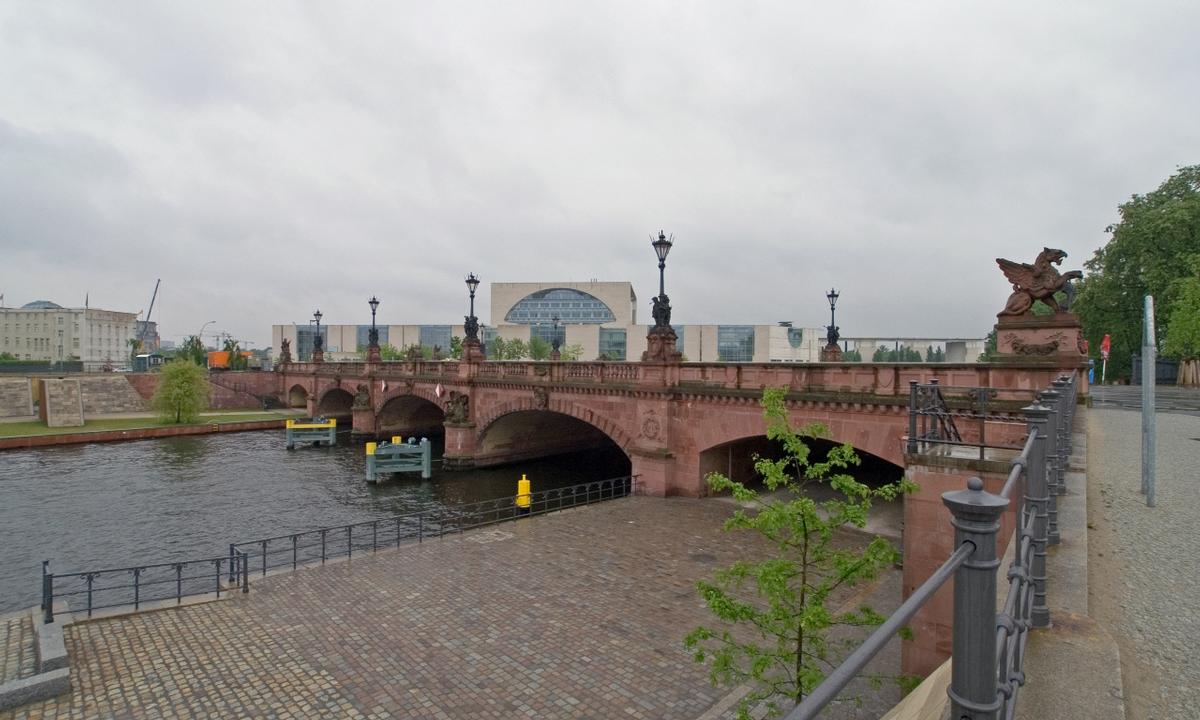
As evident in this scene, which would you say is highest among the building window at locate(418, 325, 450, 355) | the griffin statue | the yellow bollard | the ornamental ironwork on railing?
the building window at locate(418, 325, 450, 355)

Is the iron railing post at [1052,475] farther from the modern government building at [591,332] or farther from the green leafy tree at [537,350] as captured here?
the modern government building at [591,332]

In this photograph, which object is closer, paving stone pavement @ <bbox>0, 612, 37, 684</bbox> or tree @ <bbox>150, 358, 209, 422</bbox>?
paving stone pavement @ <bbox>0, 612, 37, 684</bbox>

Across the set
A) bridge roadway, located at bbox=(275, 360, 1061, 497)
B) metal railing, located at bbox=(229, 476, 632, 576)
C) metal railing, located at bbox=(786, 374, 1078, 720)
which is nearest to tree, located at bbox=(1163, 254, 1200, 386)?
bridge roadway, located at bbox=(275, 360, 1061, 497)

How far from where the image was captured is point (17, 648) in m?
10.9

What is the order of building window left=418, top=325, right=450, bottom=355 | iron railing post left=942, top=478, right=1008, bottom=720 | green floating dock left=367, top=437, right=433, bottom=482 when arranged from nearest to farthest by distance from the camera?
iron railing post left=942, top=478, right=1008, bottom=720, green floating dock left=367, top=437, right=433, bottom=482, building window left=418, top=325, right=450, bottom=355

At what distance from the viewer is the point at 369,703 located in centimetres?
898

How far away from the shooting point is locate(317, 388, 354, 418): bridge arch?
58.5 meters

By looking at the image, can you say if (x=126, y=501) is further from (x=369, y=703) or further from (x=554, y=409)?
(x=369, y=703)

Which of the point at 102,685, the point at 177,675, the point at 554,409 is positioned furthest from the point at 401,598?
the point at 554,409

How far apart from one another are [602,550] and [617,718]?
7.81 m

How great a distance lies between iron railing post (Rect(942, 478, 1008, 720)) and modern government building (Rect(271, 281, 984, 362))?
108 meters

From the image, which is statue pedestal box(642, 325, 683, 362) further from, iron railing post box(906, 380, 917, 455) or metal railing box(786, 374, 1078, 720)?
metal railing box(786, 374, 1078, 720)

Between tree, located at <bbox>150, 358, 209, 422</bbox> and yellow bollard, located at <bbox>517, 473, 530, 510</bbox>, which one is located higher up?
tree, located at <bbox>150, 358, 209, 422</bbox>

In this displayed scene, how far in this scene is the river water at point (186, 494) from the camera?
20547 millimetres
